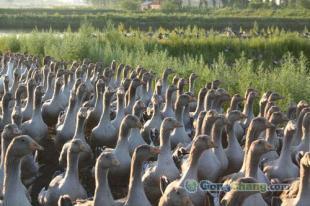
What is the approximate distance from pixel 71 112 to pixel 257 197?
178 inches

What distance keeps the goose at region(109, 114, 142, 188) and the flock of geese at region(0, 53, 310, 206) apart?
2 cm

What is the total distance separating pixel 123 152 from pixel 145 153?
4.51ft

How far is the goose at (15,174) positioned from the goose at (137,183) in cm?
114

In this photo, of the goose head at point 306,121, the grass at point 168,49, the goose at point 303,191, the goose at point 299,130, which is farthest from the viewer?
the grass at point 168,49

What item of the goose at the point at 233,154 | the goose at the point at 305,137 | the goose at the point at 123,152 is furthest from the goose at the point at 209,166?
the goose at the point at 305,137

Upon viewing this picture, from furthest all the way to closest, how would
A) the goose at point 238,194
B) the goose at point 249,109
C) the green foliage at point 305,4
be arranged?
the green foliage at point 305,4 < the goose at point 249,109 < the goose at point 238,194

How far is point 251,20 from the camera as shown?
4541 cm

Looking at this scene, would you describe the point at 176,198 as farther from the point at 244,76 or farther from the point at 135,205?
the point at 244,76

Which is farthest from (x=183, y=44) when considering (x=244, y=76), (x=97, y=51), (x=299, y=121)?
(x=299, y=121)

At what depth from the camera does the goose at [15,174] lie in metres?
5.95

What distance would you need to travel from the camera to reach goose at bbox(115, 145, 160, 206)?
5961 millimetres

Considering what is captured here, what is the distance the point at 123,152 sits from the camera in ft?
25.0

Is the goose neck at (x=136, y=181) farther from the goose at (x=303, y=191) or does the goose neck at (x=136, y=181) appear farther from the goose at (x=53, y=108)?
the goose at (x=53, y=108)

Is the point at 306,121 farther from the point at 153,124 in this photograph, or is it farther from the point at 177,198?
the point at 177,198
